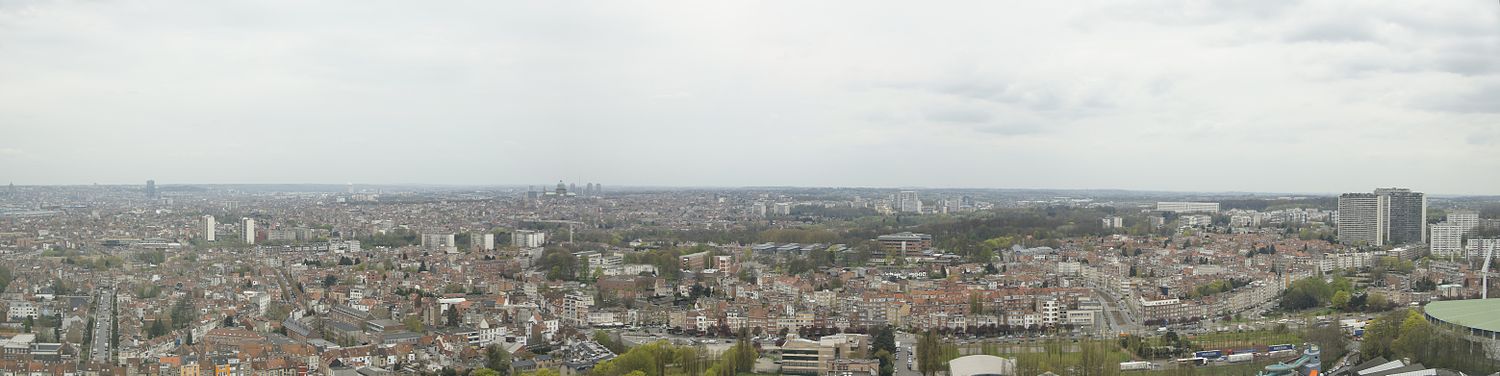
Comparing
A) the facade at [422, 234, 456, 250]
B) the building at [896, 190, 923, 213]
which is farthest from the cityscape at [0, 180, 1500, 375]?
the building at [896, 190, 923, 213]

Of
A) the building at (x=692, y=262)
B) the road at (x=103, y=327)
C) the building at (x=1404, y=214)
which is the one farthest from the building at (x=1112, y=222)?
the road at (x=103, y=327)

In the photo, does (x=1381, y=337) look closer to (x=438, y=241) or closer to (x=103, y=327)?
(x=103, y=327)

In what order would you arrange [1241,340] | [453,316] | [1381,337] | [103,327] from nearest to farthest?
[1381,337] → [103,327] → [1241,340] → [453,316]

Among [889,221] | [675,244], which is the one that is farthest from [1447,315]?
[889,221]

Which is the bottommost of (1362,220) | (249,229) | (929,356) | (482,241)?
(929,356)

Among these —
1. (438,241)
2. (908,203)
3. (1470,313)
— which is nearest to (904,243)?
(438,241)

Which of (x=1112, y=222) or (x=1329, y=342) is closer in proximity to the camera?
(x=1329, y=342)
